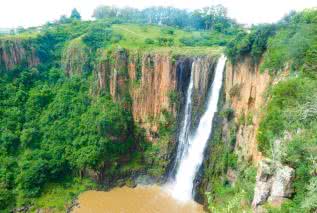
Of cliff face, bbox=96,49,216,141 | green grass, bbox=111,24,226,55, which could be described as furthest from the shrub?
green grass, bbox=111,24,226,55

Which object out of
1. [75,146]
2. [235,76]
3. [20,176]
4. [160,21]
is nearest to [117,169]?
[75,146]

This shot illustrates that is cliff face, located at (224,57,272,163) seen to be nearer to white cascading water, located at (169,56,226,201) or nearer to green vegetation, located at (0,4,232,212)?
white cascading water, located at (169,56,226,201)

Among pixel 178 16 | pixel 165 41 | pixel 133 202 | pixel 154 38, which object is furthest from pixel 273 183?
pixel 178 16

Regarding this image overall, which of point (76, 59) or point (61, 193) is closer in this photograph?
point (61, 193)

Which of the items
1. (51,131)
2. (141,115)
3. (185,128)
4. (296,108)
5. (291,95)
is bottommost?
(51,131)

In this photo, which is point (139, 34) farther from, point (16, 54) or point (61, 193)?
→ point (61, 193)

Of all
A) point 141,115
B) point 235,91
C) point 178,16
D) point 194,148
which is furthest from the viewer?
point 178,16

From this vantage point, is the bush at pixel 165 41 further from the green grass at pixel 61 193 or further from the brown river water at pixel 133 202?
the green grass at pixel 61 193

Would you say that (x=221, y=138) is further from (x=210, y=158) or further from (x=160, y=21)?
(x=160, y=21)
